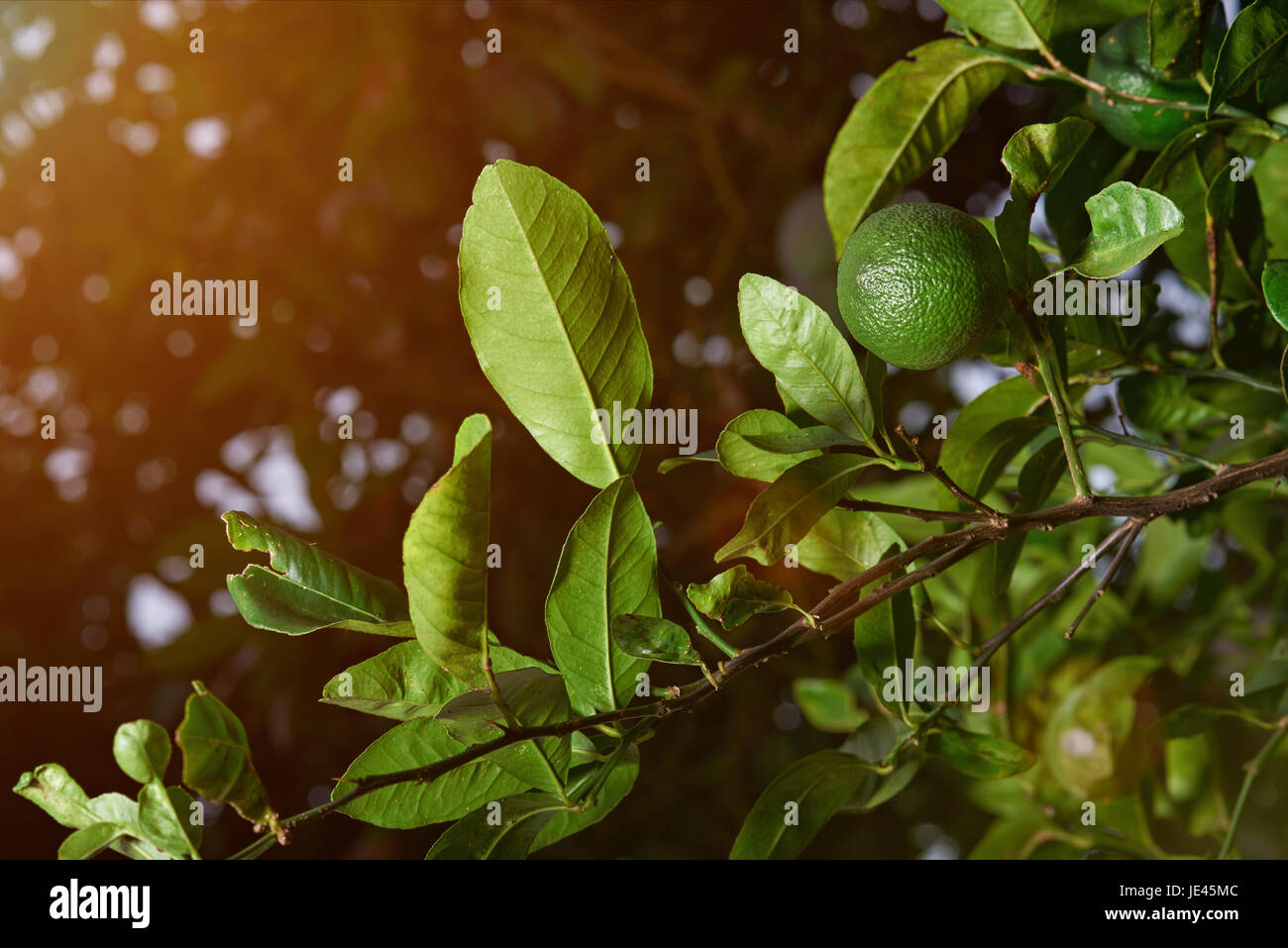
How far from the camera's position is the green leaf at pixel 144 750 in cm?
28

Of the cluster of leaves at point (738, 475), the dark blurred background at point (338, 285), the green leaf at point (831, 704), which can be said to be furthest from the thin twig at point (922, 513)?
the dark blurred background at point (338, 285)

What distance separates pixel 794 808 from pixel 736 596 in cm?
12

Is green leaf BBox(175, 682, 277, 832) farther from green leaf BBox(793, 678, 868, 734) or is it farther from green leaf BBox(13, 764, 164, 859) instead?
green leaf BBox(793, 678, 868, 734)

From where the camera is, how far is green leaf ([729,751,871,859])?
1.23 feet

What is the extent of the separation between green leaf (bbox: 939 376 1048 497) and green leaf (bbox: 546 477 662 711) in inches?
6.6

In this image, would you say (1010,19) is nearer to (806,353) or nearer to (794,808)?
(806,353)

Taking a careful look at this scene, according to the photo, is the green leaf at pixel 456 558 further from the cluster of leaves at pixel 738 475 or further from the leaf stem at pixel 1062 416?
the leaf stem at pixel 1062 416

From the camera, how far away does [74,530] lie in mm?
989

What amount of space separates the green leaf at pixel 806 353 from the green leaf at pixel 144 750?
0.23 m

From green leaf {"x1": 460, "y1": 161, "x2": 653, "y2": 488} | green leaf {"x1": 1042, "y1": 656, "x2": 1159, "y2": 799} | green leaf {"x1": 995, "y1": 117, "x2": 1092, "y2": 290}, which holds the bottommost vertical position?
green leaf {"x1": 1042, "y1": 656, "x2": 1159, "y2": 799}

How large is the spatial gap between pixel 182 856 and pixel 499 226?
22 cm

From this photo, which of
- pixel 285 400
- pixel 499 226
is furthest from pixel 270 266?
pixel 499 226

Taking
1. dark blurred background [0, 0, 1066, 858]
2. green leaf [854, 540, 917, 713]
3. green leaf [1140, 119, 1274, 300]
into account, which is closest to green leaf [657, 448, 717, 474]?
green leaf [854, 540, 917, 713]
